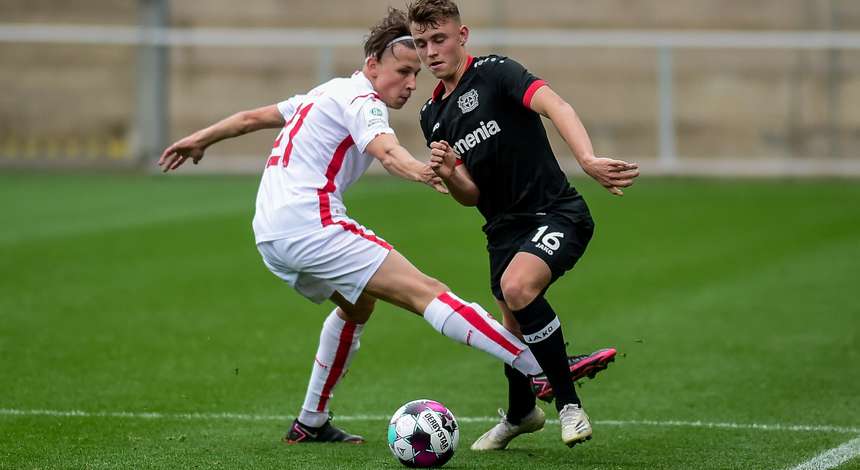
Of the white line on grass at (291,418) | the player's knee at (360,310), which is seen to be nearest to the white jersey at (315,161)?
the player's knee at (360,310)

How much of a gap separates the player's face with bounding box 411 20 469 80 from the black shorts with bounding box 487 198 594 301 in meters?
0.85

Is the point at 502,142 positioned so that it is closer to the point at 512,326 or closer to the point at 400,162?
the point at 400,162

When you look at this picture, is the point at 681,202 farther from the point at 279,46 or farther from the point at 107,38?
the point at 107,38

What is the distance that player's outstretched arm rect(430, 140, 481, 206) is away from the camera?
590cm

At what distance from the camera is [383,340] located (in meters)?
10.2

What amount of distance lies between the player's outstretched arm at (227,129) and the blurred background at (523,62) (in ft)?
43.8

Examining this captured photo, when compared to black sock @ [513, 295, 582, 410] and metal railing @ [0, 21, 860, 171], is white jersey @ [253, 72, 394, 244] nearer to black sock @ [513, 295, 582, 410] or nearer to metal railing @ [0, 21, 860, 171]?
black sock @ [513, 295, 582, 410]

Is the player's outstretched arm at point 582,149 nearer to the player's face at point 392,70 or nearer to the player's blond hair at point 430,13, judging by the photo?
the player's blond hair at point 430,13

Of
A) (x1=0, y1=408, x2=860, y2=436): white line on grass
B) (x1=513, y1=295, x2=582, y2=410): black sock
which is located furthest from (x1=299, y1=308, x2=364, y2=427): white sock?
(x1=513, y1=295, x2=582, y2=410): black sock

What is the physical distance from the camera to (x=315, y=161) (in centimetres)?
648

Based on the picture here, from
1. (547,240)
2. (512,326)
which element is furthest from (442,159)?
(512,326)

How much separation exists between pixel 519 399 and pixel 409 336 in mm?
3695

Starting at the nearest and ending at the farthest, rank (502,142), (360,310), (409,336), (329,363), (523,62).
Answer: (502,142) → (360,310) → (329,363) → (409,336) → (523,62)

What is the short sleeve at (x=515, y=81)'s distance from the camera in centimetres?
625
